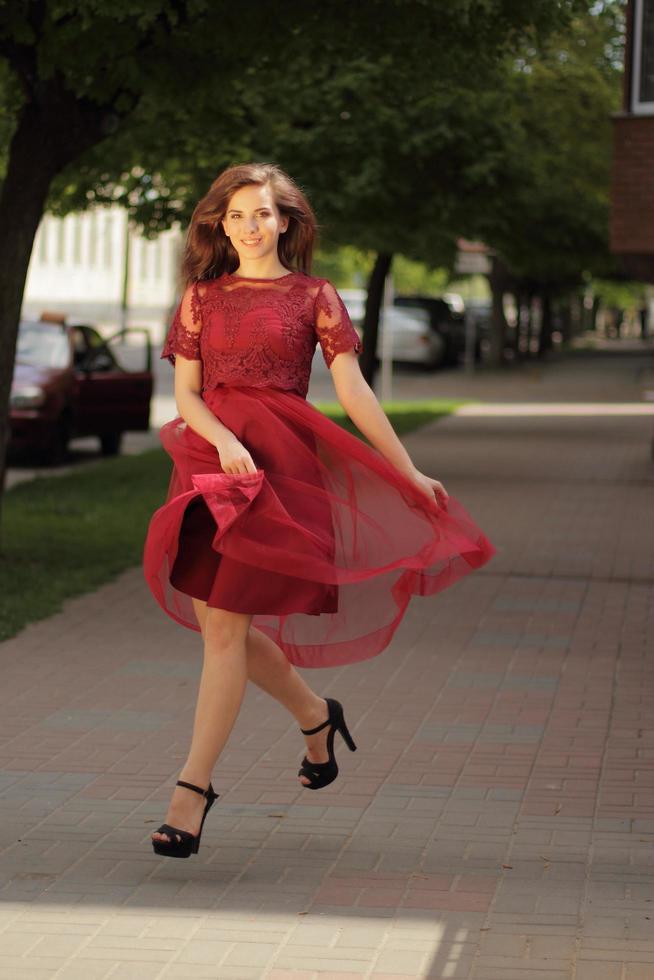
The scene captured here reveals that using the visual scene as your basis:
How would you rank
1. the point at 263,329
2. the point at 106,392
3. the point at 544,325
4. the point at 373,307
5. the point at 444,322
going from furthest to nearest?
the point at 544,325 → the point at 444,322 → the point at 373,307 → the point at 106,392 → the point at 263,329

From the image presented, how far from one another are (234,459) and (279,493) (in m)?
0.20

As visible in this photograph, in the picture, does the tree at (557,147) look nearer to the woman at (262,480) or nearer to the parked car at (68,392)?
the parked car at (68,392)

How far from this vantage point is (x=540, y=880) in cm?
509

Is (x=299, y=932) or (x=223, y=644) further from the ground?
(x=223, y=644)

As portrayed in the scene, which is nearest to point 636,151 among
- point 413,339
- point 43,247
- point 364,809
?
point 364,809

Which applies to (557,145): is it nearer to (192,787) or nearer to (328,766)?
(328,766)

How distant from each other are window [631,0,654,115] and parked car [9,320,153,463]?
619 centimetres

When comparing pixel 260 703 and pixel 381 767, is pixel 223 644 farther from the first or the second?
pixel 260 703

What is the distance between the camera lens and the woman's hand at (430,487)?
17.2ft

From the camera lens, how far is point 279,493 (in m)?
5.14

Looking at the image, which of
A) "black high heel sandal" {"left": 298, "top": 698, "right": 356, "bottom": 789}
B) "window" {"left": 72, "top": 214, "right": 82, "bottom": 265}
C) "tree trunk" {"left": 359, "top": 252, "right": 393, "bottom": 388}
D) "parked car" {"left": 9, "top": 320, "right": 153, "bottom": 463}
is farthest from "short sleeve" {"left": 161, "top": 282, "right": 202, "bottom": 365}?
"window" {"left": 72, "top": 214, "right": 82, "bottom": 265}

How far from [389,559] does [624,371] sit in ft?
150

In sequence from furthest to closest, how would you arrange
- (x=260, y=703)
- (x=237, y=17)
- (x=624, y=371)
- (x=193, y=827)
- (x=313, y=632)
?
(x=624, y=371) → (x=237, y=17) → (x=260, y=703) → (x=313, y=632) → (x=193, y=827)

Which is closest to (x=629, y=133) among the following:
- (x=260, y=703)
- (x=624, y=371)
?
(x=260, y=703)
